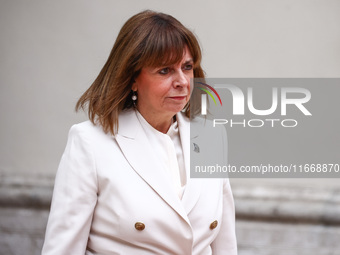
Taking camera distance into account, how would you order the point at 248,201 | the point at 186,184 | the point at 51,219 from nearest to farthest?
1. the point at 51,219
2. the point at 186,184
3. the point at 248,201

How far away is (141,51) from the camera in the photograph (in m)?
2.01

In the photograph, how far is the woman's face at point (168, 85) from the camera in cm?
203

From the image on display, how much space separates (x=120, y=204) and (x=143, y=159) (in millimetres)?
189

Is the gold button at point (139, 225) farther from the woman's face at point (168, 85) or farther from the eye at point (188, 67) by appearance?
the eye at point (188, 67)

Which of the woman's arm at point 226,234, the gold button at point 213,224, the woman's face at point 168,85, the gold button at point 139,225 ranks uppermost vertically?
the woman's face at point 168,85

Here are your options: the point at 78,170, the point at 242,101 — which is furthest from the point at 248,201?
the point at 78,170

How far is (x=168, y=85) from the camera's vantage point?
2027 mm

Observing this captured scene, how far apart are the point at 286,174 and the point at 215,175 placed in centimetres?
191

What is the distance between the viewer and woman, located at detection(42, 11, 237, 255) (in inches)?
76.0

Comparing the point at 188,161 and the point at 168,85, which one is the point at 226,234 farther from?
the point at 168,85

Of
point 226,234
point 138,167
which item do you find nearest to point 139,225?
point 138,167

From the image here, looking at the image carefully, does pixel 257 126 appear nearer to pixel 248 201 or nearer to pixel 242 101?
pixel 242 101

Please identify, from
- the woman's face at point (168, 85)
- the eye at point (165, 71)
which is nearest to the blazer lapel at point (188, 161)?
the woman's face at point (168, 85)

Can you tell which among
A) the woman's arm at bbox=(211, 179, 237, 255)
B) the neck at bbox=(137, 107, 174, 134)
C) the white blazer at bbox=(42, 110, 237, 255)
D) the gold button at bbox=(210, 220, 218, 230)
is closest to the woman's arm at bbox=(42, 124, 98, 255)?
the white blazer at bbox=(42, 110, 237, 255)
